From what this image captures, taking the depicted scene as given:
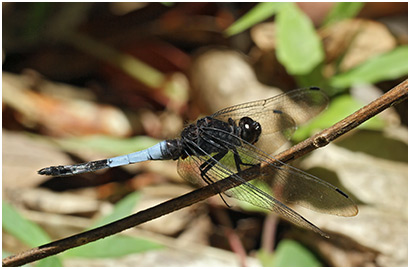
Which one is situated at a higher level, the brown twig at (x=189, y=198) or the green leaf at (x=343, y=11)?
the green leaf at (x=343, y=11)

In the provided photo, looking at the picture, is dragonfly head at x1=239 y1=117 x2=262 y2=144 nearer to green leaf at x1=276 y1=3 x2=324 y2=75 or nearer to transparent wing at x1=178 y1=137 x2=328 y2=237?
transparent wing at x1=178 y1=137 x2=328 y2=237

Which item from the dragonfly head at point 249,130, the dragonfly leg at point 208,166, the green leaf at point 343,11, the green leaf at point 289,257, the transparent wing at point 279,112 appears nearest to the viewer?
the dragonfly leg at point 208,166

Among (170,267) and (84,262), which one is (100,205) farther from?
(170,267)

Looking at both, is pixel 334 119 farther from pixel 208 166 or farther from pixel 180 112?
pixel 180 112

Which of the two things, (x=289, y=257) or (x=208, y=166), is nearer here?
(x=208, y=166)

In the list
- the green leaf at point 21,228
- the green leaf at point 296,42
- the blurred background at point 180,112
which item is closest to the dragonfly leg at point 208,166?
the blurred background at point 180,112

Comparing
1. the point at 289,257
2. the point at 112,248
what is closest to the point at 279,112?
the point at 289,257

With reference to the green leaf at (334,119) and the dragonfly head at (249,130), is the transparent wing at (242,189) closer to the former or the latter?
the dragonfly head at (249,130)

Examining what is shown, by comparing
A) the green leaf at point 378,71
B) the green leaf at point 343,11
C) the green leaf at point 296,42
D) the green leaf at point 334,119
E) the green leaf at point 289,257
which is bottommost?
the green leaf at point 289,257
